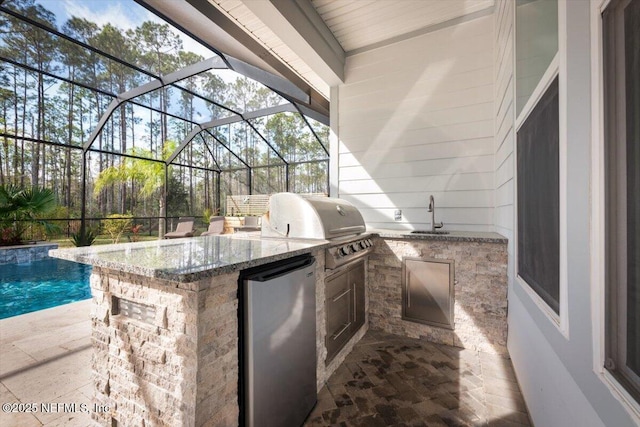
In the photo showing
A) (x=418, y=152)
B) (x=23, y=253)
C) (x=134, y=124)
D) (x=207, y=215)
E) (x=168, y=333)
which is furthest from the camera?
(x=134, y=124)

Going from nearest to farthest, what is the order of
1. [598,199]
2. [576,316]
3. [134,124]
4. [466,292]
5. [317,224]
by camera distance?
[598,199] → [576,316] → [317,224] → [466,292] → [134,124]

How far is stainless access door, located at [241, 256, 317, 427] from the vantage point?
1.37m

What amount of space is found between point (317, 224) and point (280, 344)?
3.22ft

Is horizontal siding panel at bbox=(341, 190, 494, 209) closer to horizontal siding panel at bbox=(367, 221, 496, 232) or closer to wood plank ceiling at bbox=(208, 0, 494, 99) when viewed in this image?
horizontal siding panel at bbox=(367, 221, 496, 232)

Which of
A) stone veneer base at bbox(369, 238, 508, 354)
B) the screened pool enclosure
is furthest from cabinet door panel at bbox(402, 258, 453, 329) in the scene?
the screened pool enclosure

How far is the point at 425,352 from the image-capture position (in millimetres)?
2611

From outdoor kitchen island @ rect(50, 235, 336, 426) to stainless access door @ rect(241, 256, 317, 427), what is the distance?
0.08 meters

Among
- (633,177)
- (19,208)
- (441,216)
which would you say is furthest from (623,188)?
(19,208)

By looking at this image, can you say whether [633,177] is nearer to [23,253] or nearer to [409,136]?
[409,136]

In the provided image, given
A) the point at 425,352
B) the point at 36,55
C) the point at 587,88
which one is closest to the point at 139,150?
the point at 36,55

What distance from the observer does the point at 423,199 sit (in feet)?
11.2

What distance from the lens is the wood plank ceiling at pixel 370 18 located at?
296 centimetres

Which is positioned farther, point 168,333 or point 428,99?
point 428,99

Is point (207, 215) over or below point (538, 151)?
below
